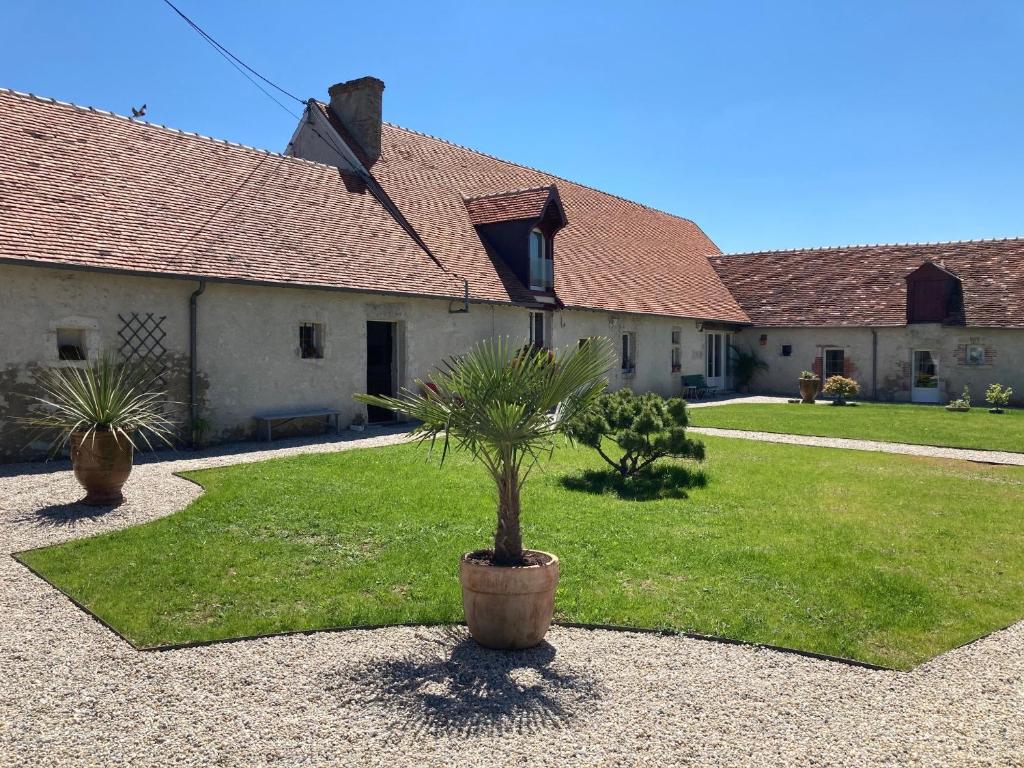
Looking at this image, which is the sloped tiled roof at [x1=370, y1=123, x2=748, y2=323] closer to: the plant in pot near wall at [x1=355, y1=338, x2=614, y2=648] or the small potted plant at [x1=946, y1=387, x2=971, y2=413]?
the small potted plant at [x1=946, y1=387, x2=971, y2=413]

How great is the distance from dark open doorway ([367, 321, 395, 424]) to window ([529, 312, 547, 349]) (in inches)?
182

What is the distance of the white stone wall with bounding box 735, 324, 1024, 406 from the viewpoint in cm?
2591

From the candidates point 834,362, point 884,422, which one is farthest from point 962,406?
point 884,422

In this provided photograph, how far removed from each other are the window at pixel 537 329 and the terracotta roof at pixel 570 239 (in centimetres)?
79

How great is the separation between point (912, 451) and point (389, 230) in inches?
466

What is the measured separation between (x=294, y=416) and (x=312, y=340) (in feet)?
5.49

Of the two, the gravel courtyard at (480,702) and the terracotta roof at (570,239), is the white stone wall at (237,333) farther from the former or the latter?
the gravel courtyard at (480,702)

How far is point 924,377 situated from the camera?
27.1m

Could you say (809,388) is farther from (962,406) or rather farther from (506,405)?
(506,405)

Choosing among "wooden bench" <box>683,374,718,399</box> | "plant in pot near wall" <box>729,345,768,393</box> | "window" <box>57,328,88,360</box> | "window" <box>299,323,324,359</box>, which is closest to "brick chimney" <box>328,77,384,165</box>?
"window" <box>299,323,324,359</box>

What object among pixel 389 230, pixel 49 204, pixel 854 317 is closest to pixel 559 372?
pixel 49 204

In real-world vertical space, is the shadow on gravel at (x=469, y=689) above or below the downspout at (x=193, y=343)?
below

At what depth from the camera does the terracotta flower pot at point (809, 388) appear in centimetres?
2591

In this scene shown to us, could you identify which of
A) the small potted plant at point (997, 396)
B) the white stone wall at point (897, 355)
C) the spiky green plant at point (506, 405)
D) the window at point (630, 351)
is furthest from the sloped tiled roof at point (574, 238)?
the spiky green plant at point (506, 405)
